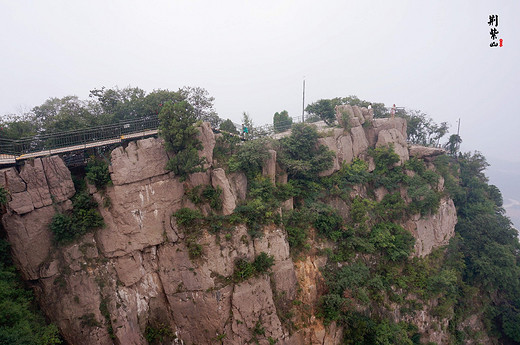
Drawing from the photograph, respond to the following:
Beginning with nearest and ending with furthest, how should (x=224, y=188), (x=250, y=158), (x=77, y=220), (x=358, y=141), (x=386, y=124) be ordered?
(x=77, y=220) → (x=224, y=188) → (x=250, y=158) → (x=358, y=141) → (x=386, y=124)

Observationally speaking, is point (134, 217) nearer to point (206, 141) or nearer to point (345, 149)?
point (206, 141)

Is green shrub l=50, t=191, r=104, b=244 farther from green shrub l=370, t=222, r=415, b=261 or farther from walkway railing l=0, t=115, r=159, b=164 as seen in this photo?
green shrub l=370, t=222, r=415, b=261

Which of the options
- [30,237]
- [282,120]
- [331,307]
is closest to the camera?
[30,237]

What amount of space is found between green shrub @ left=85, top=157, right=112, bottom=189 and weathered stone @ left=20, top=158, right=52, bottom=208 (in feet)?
7.09

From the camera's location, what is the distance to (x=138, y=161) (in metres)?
15.0

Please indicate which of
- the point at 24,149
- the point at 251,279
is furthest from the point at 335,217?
the point at 24,149

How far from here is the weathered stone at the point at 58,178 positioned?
13.9m

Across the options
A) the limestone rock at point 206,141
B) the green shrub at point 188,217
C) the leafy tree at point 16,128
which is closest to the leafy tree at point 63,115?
the leafy tree at point 16,128

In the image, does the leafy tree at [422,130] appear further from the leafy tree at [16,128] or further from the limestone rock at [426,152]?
the leafy tree at [16,128]

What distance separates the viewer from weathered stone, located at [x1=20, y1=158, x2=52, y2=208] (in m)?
13.3

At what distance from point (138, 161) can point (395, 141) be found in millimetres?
23346

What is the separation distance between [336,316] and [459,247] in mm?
17163

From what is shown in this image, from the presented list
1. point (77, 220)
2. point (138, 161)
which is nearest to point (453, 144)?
point (138, 161)

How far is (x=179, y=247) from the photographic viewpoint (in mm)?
15039
